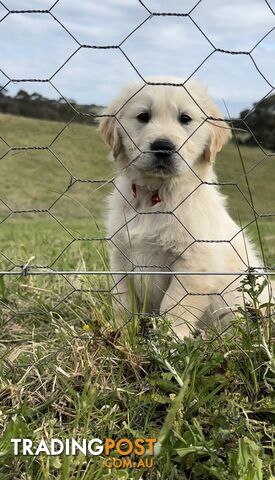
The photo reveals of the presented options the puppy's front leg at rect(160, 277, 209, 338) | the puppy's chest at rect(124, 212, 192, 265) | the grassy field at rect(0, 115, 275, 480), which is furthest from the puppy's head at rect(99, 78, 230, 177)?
the grassy field at rect(0, 115, 275, 480)

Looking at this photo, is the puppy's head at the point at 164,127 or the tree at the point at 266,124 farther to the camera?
the tree at the point at 266,124

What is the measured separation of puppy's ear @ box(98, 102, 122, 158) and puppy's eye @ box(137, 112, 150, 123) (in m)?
0.12

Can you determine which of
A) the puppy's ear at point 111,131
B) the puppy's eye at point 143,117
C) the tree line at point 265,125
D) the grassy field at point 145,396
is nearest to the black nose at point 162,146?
the puppy's eye at point 143,117

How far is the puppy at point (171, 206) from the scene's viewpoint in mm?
2291

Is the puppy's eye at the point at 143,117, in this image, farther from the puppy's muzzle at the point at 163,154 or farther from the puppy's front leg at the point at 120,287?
the puppy's front leg at the point at 120,287

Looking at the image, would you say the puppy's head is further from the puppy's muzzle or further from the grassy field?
the grassy field

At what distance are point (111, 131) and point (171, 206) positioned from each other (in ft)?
1.31

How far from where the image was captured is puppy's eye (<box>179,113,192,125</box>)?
7.60ft

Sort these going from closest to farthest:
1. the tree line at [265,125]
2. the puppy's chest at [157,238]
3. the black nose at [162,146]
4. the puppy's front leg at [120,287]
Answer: the puppy's front leg at [120,287]
the black nose at [162,146]
the puppy's chest at [157,238]
the tree line at [265,125]

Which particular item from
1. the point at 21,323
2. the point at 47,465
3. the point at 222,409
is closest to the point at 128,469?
the point at 47,465

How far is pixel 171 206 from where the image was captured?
8.04 feet

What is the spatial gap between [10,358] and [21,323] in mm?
442

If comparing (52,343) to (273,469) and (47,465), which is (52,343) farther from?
(273,469)

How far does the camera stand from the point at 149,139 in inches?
89.2
